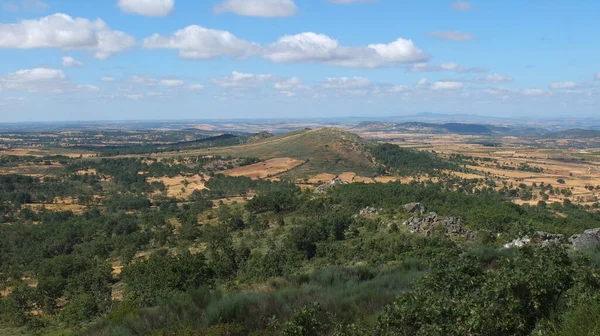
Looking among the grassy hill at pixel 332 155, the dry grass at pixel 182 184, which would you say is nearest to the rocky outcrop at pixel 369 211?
the dry grass at pixel 182 184

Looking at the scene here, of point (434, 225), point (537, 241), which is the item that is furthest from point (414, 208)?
point (537, 241)

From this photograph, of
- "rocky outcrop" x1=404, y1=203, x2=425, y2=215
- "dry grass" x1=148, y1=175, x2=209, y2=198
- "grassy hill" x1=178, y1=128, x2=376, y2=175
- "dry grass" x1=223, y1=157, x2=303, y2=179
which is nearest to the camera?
"rocky outcrop" x1=404, y1=203, x2=425, y2=215

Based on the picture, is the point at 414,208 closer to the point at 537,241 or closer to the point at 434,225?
the point at 434,225

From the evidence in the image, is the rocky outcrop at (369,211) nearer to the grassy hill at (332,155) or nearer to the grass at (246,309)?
the grass at (246,309)

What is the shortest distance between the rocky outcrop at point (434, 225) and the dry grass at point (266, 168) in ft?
323

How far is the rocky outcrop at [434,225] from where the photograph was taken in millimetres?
48812

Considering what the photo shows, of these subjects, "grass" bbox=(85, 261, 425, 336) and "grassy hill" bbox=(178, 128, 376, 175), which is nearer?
"grass" bbox=(85, 261, 425, 336)

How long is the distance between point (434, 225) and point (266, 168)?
117531mm

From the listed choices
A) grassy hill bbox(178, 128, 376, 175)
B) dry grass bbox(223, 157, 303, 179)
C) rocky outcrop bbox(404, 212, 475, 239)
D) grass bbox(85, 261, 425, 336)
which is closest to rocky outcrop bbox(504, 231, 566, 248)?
grass bbox(85, 261, 425, 336)

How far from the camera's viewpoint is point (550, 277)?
9891 mm

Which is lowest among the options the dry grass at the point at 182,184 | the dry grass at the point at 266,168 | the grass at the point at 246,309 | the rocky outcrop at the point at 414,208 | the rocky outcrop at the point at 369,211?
the dry grass at the point at 182,184

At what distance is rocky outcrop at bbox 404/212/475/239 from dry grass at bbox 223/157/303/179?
9854cm

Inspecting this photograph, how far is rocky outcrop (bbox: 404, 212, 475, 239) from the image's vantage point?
4881 centimetres

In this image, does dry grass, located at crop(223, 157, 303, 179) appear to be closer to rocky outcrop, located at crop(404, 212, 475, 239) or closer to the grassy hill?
the grassy hill
